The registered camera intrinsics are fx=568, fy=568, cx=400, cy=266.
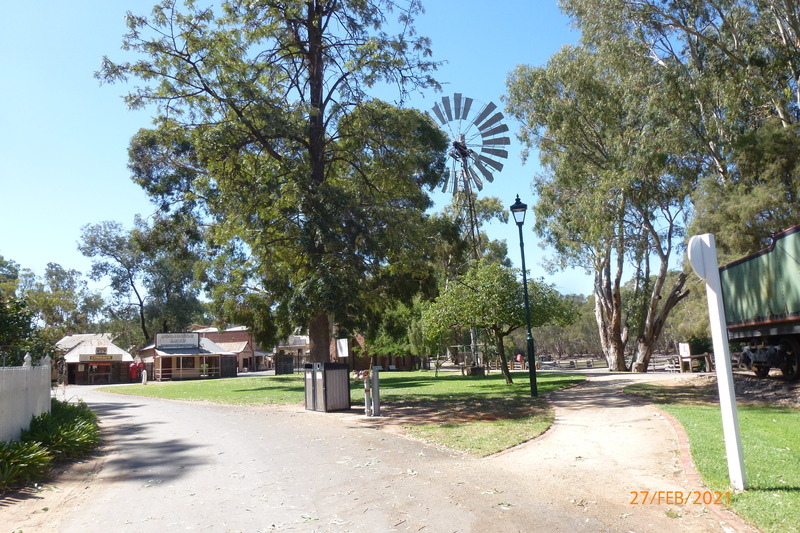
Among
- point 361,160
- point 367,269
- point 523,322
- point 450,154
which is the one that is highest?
point 450,154

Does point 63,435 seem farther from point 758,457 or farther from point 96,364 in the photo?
point 96,364

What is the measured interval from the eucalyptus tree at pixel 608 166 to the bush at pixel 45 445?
22699mm

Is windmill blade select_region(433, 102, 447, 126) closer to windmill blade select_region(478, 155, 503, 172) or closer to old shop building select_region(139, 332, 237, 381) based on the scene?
windmill blade select_region(478, 155, 503, 172)

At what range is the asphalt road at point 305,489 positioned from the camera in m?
5.88

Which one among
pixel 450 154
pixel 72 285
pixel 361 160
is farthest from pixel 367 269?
pixel 72 285

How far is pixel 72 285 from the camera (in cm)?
7844

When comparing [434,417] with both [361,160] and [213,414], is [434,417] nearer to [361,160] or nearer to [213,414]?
[213,414]

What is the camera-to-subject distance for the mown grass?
5.34 m

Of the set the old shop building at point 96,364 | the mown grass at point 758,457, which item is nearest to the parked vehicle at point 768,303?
the mown grass at point 758,457

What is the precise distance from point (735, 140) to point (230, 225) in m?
19.0

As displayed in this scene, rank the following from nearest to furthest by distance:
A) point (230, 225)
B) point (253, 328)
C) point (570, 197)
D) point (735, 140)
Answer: point (230, 225) → point (735, 140) → point (253, 328) → point (570, 197)

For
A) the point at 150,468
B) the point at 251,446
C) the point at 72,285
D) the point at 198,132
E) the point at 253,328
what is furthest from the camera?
the point at 72,285

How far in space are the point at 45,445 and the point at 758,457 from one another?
11207 mm
